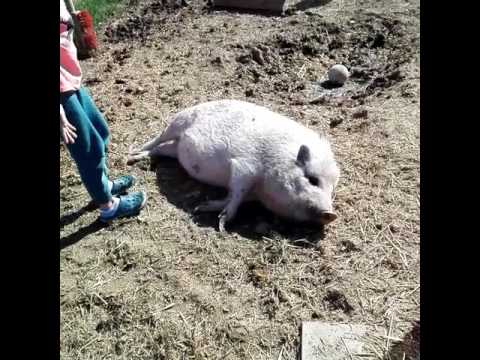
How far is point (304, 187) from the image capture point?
11.7ft

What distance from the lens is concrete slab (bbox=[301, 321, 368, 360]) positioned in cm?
271

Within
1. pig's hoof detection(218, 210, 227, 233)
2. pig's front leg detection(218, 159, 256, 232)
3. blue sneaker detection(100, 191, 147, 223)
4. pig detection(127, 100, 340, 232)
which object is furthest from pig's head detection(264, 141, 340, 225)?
blue sneaker detection(100, 191, 147, 223)

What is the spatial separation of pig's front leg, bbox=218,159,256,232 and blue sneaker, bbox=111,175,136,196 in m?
0.88

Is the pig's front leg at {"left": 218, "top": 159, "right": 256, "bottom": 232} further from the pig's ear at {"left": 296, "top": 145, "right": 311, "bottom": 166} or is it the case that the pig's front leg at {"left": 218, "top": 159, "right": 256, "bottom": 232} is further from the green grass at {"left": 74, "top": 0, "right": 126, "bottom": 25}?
the green grass at {"left": 74, "top": 0, "right": 126, "bottom": 25}

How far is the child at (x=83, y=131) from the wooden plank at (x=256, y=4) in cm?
452

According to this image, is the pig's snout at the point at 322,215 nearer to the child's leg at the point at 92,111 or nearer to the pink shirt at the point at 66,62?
the child's leg at the point at 92,111

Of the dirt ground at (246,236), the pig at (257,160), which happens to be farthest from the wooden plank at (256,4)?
the pig at (257,160)

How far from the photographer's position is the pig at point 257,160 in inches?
141

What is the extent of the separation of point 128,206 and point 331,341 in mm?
1819

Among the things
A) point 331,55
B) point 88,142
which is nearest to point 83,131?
point 88,142

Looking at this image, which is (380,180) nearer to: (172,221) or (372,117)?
(372,117)

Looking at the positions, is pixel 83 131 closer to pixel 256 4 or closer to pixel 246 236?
pixel 246 236
